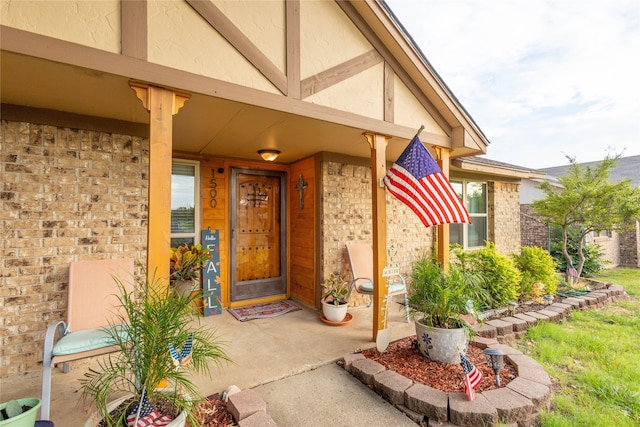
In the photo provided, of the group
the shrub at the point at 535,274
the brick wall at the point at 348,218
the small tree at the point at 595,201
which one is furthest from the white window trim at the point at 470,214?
the brick wall at the point at 348,218

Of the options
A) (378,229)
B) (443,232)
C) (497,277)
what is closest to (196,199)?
(378,229)

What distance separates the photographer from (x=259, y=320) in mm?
3996

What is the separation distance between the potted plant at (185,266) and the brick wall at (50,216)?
34.2 inches

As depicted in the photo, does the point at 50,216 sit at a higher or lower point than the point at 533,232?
higher

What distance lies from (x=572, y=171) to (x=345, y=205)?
5.57m

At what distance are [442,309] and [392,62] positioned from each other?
2.80 m

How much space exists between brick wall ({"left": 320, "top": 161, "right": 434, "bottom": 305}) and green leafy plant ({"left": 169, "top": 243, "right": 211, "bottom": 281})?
1811mm

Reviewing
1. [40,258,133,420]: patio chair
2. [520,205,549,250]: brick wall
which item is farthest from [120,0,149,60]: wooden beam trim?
[520,205,549,250]: brick wall

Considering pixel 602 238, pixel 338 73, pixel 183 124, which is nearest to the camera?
pixel 338 73

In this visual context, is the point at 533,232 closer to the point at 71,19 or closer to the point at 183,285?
the point at 183,285

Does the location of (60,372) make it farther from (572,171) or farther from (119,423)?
(572,171)

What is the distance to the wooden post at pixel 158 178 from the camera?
6.35ft

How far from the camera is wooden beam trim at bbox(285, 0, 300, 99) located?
8.40ft

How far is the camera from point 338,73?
9.50ft
